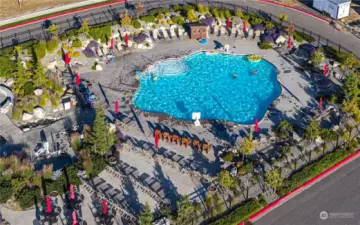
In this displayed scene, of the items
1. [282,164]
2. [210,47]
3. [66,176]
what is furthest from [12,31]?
[282,164]

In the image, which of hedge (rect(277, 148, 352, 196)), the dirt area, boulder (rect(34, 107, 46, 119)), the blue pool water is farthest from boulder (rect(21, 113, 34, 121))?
hedge (rect(277, 148, 352, 196))

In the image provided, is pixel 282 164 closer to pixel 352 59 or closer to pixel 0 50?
pixel 352 59

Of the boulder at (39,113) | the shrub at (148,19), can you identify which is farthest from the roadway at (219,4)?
the boulder at (39,113)

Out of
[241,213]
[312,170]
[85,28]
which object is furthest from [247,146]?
[85,28]

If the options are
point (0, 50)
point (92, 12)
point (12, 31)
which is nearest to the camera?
point (0, 50)

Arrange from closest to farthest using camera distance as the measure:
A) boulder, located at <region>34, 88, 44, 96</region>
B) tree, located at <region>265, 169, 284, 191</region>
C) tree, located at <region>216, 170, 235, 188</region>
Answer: tree, located at <region>265, 169, 284, 191</region>
tree, located at <region>216, 170, 235, 188</region>
boulder, located at <region>34, 88, 44, 96</region>

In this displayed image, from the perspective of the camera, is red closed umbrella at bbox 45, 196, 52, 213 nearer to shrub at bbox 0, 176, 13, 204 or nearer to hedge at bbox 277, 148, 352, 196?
shrub at bbox 0, 176, 13, 204

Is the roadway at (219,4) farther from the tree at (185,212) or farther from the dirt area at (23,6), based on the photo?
the tree at (185,212)
